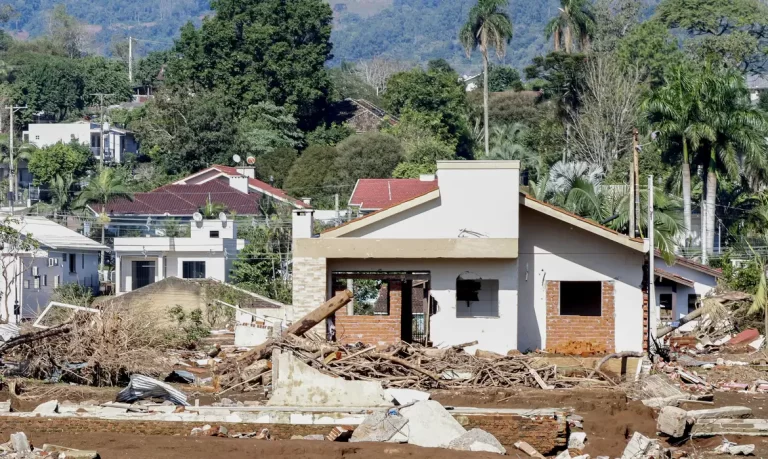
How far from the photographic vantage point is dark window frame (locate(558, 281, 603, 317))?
1313 inches

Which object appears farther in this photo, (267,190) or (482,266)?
(267,190)

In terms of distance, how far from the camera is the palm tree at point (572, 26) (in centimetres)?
8044

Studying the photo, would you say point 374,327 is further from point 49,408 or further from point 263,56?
point 263,56

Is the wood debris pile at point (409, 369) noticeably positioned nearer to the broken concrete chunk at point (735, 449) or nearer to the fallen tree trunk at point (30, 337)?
the fallen tree trunk at point (30, 337)

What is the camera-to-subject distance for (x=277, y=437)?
2084 cm

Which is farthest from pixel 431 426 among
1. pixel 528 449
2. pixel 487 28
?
pixel 487 28

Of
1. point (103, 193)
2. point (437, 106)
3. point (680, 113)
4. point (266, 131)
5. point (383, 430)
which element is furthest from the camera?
point (437, 106)

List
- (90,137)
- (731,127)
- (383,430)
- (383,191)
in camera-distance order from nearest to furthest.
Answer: (383,430) → (731,127) → (383,191) → (90,137)

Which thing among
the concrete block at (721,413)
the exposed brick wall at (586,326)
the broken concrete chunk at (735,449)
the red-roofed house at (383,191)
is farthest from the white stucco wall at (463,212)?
the red-roofed house at (383,191)

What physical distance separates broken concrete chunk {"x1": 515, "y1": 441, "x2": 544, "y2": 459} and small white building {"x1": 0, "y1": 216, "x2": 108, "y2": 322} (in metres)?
23.4

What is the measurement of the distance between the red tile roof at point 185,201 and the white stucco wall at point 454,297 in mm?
31754

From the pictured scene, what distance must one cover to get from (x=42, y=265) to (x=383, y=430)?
3211 cm

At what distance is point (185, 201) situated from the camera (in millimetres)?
64062

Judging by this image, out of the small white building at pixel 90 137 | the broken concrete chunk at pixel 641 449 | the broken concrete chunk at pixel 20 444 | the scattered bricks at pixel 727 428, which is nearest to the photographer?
the broken concrete chunk at pixel 20 444
